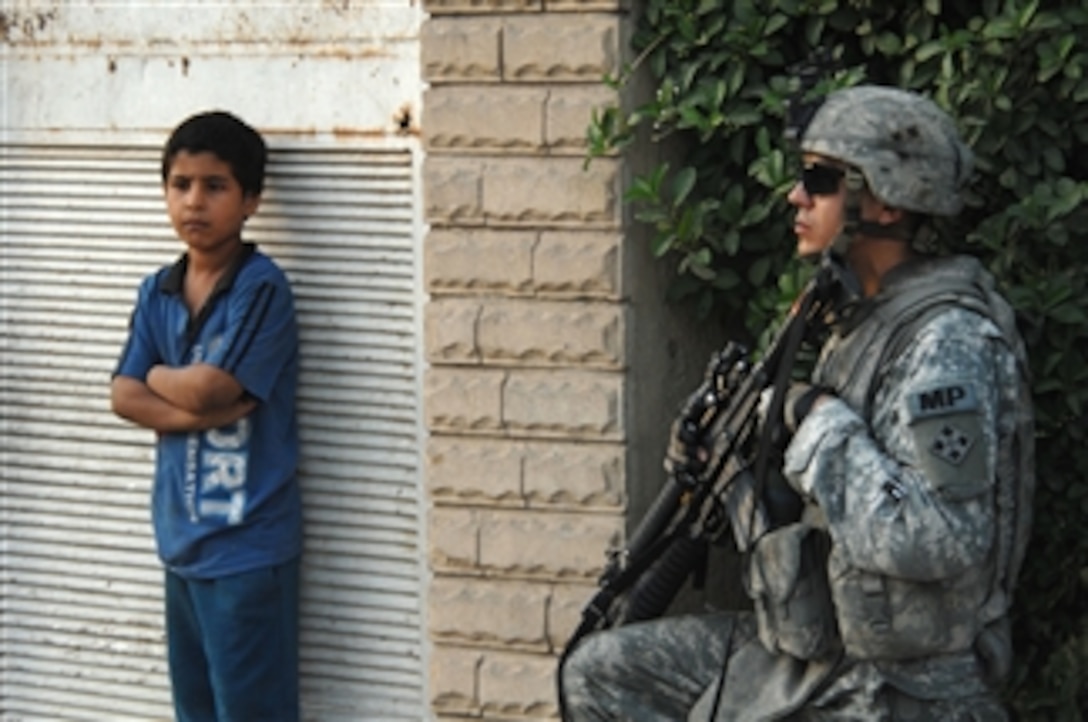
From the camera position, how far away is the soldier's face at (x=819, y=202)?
5141 millimetres

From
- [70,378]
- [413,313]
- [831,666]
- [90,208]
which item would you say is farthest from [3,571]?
[831,666]

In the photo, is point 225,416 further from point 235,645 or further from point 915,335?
point 915,335

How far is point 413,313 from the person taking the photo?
21.9ft

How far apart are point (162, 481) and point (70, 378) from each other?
679 millimetres

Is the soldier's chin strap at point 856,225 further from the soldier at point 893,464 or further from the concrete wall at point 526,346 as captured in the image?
the concrete wall at point 526,346

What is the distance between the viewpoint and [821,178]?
5148mm

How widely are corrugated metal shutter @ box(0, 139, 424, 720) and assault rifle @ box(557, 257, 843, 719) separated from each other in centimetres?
121

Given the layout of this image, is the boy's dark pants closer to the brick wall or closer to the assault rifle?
the brick wall

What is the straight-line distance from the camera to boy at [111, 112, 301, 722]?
6.59m

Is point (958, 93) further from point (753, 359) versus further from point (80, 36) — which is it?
point (80, 36)

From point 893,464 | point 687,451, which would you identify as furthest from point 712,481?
point 893,464

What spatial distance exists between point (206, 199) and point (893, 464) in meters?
2.31

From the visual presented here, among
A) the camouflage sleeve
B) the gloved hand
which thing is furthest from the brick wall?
the camouflage sleeve

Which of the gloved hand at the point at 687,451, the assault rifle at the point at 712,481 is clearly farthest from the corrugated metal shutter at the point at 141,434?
the gloved hand at the point at 687,451
